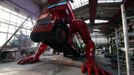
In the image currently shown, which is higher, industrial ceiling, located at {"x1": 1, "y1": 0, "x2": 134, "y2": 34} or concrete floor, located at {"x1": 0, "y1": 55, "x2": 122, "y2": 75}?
industrial ceiling, located at {"x1": 1, "y1": 0, "x2": 134, "y2": 34}

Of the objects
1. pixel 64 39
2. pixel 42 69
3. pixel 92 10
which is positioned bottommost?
pixel 42 69

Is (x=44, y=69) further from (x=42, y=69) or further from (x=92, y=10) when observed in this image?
(x=92, y=10)

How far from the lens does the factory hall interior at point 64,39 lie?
14.3 ft

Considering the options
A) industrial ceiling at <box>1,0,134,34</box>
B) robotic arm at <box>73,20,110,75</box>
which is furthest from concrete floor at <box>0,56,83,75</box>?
industrial ceiling at <box>1,0,134,34</box>

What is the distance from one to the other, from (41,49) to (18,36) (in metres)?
7.50

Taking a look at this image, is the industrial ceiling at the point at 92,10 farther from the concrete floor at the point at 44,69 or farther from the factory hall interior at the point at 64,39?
the concrete floor at the point at 44,69

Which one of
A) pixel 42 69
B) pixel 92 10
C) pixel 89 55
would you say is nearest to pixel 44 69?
pixel 42 69

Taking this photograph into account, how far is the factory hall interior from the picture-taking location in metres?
4.36

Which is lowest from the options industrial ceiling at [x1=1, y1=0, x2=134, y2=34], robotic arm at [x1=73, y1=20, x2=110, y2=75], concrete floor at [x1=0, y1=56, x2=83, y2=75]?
concrete floor at [x1=0, y1=56, x2=83, y2=75]

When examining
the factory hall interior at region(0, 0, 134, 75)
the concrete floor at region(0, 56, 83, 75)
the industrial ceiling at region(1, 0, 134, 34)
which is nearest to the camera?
the factory hall interior at region(0, 0, 134, 75)

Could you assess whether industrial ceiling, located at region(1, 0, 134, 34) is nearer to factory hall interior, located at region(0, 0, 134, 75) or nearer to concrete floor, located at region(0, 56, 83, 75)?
factory hall interior, located at region(0, 0, 134, 75)

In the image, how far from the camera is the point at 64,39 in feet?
19.6

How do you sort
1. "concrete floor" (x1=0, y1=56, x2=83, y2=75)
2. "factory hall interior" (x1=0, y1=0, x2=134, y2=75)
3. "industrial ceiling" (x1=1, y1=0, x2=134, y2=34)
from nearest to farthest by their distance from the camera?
"factory hall interior" (x1=0, y1=0, x2=134, y2=75) → "concrete floor" (x1=0, y1=56, x2=83, y2=75) → "industrial ceiling" (x1=1, y1=0, x2=134, y2=34)

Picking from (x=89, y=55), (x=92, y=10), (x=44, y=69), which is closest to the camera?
(x=44, y=69)
